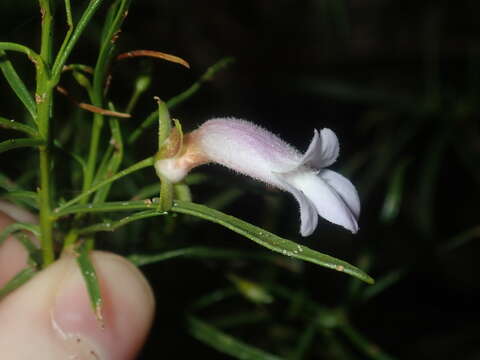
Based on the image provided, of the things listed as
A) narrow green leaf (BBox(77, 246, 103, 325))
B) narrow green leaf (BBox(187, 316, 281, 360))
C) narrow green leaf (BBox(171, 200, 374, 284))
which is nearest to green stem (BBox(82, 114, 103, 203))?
narrow green leaf (BBox(77, 246, 103, 325))

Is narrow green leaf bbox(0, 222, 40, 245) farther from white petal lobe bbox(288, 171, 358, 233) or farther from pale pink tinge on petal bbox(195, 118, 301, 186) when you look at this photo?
white petal lobe bbox(288, 171, 358, 233)

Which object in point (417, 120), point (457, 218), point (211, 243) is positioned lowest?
point (457, 218)

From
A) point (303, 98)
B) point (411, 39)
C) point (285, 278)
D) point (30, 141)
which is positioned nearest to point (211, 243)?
point (285, 278)

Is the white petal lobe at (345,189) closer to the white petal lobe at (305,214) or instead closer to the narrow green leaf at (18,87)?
the white petal lobe at (305,214)

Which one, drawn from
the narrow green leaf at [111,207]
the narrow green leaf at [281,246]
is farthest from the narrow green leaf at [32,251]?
the narrow green leaf at [281,246]

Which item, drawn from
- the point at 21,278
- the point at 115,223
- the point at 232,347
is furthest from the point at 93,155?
the point at 232,347

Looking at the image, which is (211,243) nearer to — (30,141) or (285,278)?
(285,278)

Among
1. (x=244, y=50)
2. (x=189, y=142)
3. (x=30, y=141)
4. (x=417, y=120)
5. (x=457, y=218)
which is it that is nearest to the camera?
(x=30, y=141)
